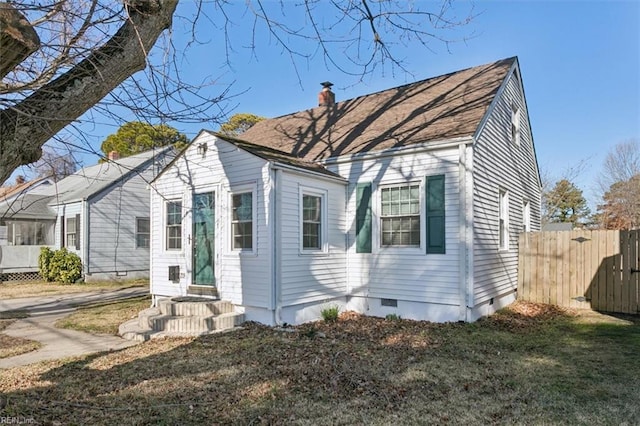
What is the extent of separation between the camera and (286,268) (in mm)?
8156

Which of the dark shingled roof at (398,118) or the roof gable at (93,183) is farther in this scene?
the roof gable at (93,183)

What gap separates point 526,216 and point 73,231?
57.3 ft

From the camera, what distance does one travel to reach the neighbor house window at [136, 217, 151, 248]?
714 inches

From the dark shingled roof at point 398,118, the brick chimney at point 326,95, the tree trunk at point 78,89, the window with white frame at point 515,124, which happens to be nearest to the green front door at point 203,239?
the dark shingled roof at point 398,118

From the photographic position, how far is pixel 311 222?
9.02 metres

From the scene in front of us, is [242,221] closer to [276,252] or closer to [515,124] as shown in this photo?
[276,252]

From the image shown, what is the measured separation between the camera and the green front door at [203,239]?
9250 mm

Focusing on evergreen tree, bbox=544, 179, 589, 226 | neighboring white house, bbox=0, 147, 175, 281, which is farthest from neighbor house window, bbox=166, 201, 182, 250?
evergreen tree, bbox=544, 179, 589, 226

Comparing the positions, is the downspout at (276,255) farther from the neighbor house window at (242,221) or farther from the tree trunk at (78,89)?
the tree trunk at (78,89)

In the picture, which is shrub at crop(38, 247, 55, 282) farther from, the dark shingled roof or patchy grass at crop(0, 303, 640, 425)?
patchy grass at crop(0, 303, 640, 425)

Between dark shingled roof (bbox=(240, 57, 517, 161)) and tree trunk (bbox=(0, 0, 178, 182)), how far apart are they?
21.8 ft

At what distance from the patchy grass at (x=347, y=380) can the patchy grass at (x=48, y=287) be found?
370 inches

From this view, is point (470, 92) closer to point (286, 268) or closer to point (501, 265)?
point (501, 265)

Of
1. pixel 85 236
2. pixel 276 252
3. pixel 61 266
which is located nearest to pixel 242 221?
Result: pixel 276 252
